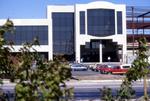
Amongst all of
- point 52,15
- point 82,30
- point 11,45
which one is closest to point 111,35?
point 82,30

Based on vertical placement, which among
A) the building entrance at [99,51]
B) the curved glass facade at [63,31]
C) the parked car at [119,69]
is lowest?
the parked car at [119,69]

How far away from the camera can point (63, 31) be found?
94688 millimetres

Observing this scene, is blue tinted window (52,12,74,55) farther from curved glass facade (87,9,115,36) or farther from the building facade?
curved glass facade (87,9,115,36)

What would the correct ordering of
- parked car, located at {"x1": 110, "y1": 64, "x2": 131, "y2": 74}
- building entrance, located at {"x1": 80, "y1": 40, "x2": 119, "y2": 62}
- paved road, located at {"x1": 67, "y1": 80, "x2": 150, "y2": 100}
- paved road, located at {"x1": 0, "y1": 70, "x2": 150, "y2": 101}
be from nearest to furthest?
paved road, located at {"x1": 67, "y1": 80, "x2": 150, "y2": 100} < paved road, located at {"x1": 0, "y1": 70, "x2": 150, "y2": 101} < parked car, located at {"x1": 110, "y1": 64, "x2": 131, "y2": 74} < building entrance, located at {"x1": 80, "y1": 40, "x2": 119, "y2": 62}

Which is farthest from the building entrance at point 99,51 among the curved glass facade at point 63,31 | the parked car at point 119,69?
the parked car at point 119,69

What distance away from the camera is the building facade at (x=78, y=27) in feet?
305

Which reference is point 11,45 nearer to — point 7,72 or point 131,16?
point 7,72

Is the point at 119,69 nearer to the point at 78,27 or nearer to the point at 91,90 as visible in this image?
the point at 91,90

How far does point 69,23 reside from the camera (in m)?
95.4

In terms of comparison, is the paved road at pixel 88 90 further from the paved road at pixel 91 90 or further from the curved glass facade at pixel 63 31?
the curved glass facade at pixel 63 31

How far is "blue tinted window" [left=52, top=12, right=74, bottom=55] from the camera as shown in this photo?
94.5m

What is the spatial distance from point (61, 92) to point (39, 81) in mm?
264

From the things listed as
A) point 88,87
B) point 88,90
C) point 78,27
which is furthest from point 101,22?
point 88,90

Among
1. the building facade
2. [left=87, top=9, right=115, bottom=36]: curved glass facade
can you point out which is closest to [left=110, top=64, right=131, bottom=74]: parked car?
the building facade
